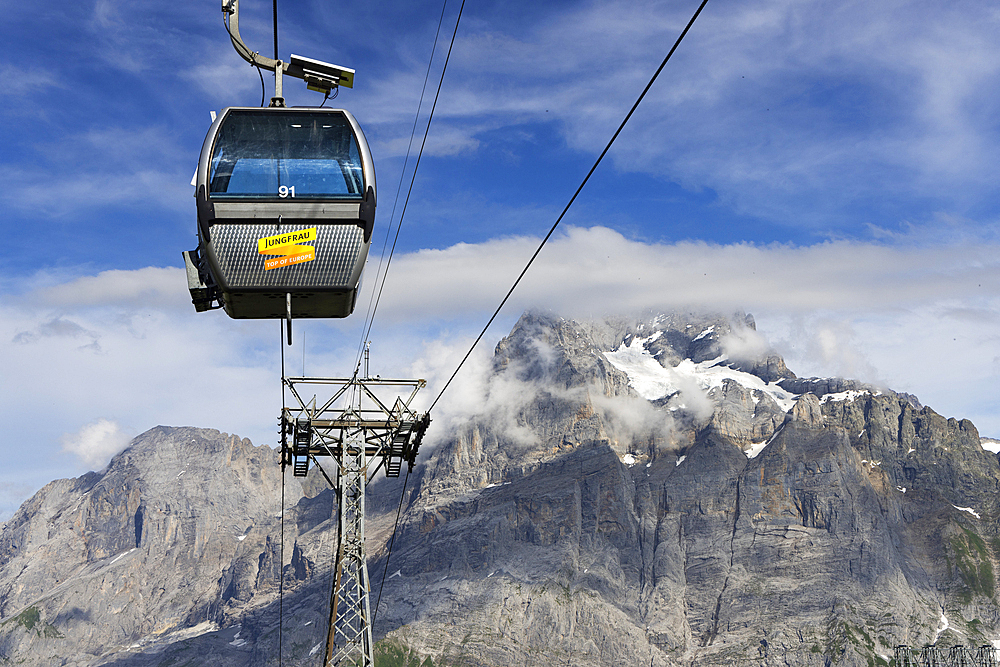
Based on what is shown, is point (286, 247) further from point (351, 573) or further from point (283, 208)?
point (351, 573)

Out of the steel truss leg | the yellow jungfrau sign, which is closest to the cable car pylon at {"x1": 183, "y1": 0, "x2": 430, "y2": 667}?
the yellow jungfrau sign

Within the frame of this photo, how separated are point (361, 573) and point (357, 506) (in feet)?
7.76

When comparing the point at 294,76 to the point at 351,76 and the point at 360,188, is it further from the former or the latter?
the point at 360,188

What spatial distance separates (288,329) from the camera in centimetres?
2008

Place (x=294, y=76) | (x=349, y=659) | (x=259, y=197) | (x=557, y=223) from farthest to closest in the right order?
(x=349, y=659), (x=294, y=76), (x=259, y=197), (x=557, y=223)

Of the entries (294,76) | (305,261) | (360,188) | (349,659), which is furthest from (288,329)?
(349,659)

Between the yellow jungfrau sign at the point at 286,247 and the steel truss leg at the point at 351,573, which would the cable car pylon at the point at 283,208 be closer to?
the yellow jungfrau sign at the point at 286,247

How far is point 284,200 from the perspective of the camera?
63.3 ft

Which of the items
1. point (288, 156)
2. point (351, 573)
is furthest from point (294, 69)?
point (351, 573)

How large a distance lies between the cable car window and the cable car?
0.02 m

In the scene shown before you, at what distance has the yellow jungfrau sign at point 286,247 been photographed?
63.4 feet

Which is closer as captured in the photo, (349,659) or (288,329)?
(288,329)

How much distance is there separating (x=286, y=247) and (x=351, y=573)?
60.7ft

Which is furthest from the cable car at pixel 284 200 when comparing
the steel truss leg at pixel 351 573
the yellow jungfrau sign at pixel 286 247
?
the steel truss leg at pixel 351 573
